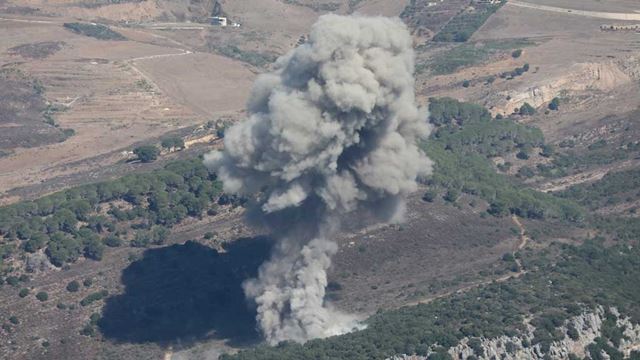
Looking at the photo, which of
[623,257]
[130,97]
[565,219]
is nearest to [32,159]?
[130,97]

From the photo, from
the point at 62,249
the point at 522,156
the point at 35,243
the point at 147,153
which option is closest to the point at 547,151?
the point at 522,156

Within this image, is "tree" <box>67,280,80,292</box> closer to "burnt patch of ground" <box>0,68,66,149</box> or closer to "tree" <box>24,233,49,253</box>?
"tree" <box>24,233,49,253</box>

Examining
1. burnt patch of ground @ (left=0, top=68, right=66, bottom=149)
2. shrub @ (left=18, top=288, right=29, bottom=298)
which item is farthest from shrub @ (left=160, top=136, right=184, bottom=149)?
shrub @ (left=18, top=288, right=29, bottom=298)

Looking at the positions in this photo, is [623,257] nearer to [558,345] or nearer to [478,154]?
[558,345]

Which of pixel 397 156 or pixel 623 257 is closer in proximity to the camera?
pixel 397 156

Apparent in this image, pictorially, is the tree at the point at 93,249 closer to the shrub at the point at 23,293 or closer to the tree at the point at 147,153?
the shrub at the point at 23,293

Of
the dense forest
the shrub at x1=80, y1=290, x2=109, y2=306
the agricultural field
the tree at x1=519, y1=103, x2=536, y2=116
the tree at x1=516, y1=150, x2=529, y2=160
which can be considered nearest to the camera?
the agricultural field

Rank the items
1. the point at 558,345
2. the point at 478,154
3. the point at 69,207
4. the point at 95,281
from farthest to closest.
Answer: the point at 478,154, the point at 69,207, the point at 95,281, the point at 558,345
